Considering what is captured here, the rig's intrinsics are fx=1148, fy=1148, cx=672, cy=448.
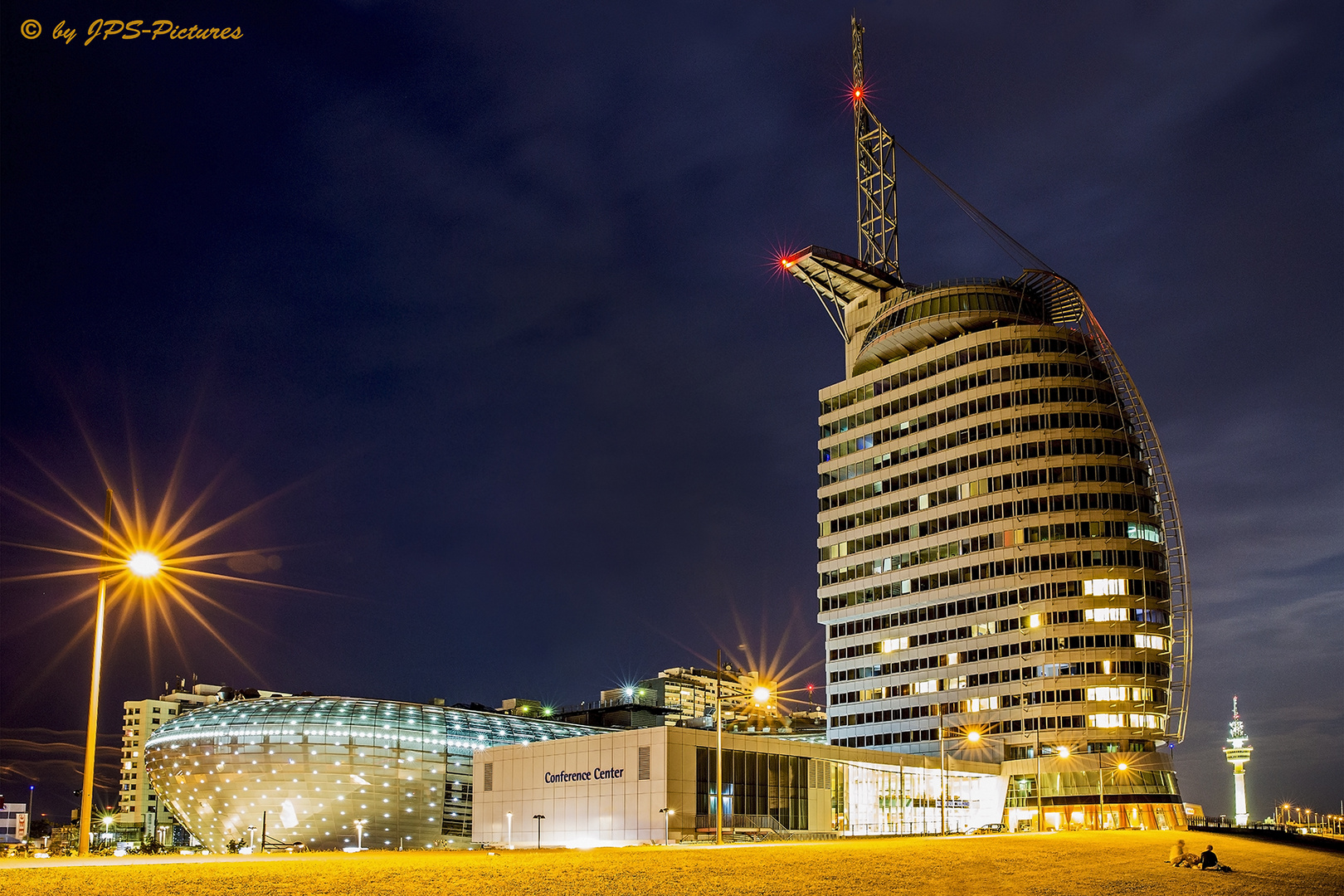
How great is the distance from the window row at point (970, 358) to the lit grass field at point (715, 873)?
3398 inches

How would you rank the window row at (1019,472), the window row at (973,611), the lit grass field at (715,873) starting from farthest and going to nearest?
the window row at (1019,472) < the window row at (973,611) < the lit grass field at (715,873)

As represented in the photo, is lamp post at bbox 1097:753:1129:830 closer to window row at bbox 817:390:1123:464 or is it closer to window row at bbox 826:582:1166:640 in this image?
window row at bbox 826:582:1166:640

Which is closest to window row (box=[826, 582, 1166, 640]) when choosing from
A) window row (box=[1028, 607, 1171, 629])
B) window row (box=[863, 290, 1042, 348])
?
window row (box=[1028, 607, 1171, 629])

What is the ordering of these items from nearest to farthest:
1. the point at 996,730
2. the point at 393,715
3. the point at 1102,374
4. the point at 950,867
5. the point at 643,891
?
the point at 643,891, the point at 950,867, the point at 393,715, the point at 996,730, the point at 1102,374

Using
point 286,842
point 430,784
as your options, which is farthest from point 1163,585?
point 286,842

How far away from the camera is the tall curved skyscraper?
126 meters

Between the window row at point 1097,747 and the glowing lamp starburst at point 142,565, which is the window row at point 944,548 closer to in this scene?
the window row at point 1097,747

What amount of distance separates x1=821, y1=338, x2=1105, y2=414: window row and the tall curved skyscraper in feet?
0.74

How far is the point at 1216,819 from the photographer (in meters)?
146

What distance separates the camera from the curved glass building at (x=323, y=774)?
11175 cm

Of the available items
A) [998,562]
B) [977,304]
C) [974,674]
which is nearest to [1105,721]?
[974,674]

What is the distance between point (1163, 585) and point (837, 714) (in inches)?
1689

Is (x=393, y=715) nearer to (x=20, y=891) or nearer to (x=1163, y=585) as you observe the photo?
(x=1163, y=585)

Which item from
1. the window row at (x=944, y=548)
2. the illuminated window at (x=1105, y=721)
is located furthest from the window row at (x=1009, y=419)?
the illuminated window at (x=1105, y=721)
